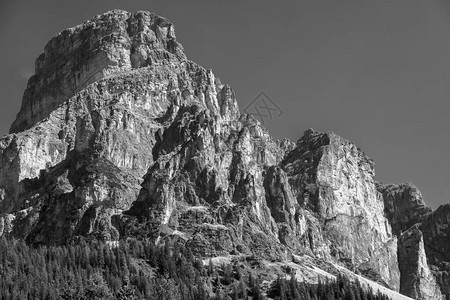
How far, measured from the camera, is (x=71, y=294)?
549 ft

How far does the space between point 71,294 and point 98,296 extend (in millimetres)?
12553

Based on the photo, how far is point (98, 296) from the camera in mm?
156750

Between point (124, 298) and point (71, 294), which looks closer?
point (124, 298)

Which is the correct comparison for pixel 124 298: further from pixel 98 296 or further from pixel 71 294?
pixel 71 294

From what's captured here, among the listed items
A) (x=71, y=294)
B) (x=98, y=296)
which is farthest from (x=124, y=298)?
(x=71, y=294)

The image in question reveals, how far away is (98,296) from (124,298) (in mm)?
8096

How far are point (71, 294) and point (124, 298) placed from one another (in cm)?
2058

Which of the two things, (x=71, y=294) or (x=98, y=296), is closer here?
(x=98, y=296)

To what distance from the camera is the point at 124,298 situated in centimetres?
15075
